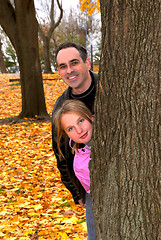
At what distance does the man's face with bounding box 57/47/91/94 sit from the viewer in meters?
2.21

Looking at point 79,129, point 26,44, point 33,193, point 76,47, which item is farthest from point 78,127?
point 26,44

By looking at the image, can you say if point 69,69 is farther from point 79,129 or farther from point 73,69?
point 79,129

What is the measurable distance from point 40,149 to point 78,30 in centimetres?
2970

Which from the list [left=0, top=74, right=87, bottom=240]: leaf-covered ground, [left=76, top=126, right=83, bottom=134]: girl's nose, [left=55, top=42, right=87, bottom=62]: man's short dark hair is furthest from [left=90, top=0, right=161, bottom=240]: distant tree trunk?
[left=0, top=74, right=87, bottom=240]: leaf-covered ground

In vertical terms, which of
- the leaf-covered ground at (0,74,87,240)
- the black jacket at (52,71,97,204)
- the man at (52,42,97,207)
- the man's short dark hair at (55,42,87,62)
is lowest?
the leaf-covered ground at (0,74,87,240)

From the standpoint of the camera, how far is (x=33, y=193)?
13.1 ft

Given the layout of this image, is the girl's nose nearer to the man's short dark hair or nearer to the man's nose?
the man's nose

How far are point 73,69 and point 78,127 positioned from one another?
0.62 meters

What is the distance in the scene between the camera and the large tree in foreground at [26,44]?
7305mm

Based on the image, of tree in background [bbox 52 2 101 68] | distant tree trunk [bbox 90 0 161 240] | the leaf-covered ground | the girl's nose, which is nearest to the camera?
distant tree trunk [bbox 90 0 161 240]

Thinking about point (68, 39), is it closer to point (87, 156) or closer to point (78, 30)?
point (78, 30)

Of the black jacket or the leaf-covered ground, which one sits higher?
the black jacket

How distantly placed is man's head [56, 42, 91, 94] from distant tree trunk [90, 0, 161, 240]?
0.65 metres

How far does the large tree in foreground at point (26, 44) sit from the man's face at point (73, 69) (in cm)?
552
